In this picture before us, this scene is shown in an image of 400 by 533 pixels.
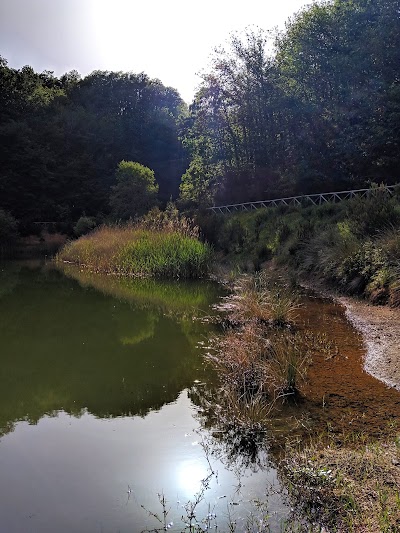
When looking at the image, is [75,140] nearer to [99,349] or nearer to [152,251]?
[152,251]

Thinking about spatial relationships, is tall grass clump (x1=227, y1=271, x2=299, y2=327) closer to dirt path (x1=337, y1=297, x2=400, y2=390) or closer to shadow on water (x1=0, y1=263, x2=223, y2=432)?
shadow on water (x1=0, y1=263, x2=223, y2=432)

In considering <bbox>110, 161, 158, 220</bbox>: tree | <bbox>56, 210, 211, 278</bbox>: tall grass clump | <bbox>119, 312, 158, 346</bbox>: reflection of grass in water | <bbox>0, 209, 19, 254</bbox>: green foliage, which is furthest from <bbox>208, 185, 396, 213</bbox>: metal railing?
<bbox>0, 209, 19, 254</bbox>: green foliage

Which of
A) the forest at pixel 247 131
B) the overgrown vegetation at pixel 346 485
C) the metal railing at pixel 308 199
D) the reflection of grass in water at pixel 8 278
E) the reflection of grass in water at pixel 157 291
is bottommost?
the reflection of grass in water at pixel 8 278

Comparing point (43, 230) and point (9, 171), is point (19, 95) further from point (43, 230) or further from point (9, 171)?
point (43, 230)

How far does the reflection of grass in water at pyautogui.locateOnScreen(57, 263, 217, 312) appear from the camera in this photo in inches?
448

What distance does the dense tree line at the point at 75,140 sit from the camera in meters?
41.5

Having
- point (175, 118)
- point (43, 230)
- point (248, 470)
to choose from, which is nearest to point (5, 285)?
point (248, 470)

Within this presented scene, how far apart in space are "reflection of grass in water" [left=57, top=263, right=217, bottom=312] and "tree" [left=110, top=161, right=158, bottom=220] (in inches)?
616

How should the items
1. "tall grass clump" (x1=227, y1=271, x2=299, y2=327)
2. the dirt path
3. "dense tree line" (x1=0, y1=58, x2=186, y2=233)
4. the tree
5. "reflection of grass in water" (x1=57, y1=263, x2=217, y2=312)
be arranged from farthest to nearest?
"dense tree line" (x1=0, y1=58, x2=186, y2=233) < the tree < "reflection of grass in water" (x1=57, y1=263, x2=217, y2=312) < "tall grass clump" (x1=227, y1=271, x2=299, y2=327) < the dirt path

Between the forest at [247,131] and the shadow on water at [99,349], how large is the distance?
11442 millimetres

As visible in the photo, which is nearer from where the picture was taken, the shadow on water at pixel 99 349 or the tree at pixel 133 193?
the shadow on water at pixel 99 349

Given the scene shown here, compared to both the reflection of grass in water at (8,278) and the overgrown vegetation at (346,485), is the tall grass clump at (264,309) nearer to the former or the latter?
the overgrown vegetation at (346,485)

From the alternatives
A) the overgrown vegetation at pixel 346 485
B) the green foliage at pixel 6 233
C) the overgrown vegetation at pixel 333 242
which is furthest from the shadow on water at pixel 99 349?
the green foliage at pixel 6 233


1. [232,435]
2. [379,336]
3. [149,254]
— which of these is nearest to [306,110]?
[149,254]
